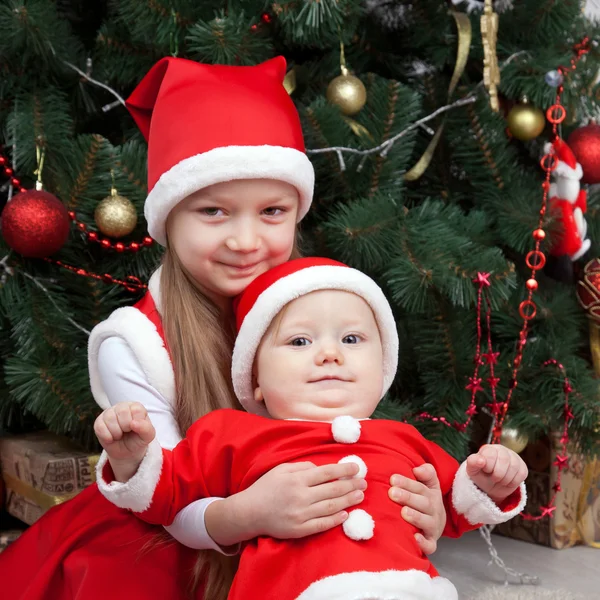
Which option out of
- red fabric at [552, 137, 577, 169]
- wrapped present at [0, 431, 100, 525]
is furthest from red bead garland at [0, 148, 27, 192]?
red fabric at [552, 137, 577, 169]

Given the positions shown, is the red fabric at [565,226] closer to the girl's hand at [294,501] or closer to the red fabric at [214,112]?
the red fabric at [214,112]

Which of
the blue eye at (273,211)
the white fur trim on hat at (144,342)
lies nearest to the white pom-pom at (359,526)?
the white fur trim on hat at (144,342)

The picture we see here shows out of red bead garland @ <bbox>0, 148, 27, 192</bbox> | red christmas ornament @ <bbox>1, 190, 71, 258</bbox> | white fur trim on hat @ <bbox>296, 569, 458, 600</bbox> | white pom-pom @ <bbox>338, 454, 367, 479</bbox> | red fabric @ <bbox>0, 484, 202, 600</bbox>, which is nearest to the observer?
white fur trim on hat @ <bbox>296, 569, 458, 600</bbox>

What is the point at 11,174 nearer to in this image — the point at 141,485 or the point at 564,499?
the point at 141,485

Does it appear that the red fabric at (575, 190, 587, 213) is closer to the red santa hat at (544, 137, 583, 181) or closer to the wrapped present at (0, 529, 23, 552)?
the red santa hat at (544, 137, 583, 181)

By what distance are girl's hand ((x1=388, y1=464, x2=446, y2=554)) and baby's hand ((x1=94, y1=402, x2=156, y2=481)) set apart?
314 mm

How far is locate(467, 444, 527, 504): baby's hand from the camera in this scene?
42.7 inches

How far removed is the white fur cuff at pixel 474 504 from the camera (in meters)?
1.13

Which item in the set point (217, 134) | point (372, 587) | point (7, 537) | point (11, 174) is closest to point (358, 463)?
point (372, 587)

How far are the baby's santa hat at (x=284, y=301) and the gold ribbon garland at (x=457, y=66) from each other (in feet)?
2.04

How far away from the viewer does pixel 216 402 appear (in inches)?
50.8

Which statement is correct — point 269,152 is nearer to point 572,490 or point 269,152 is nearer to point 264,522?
point 264,522

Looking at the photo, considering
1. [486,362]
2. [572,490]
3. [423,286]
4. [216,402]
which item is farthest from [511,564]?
[216,402]

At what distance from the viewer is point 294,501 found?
1029 millimetres
